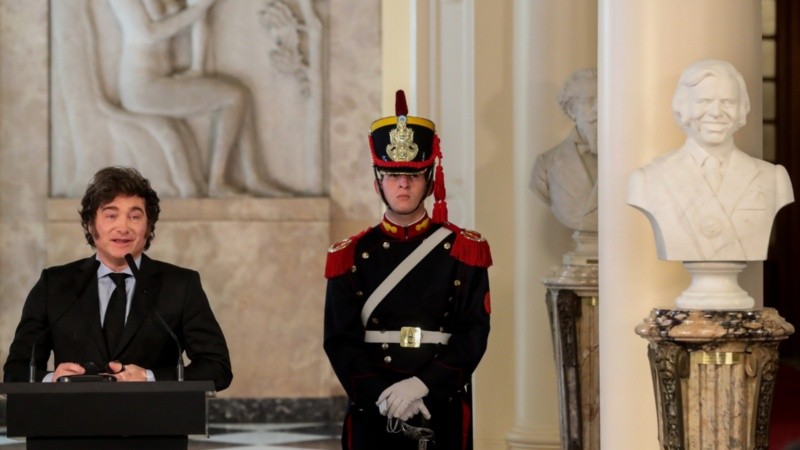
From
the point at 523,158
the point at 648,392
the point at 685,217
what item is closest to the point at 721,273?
the point at 685,217

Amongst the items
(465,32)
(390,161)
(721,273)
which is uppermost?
Answer: (465,32)

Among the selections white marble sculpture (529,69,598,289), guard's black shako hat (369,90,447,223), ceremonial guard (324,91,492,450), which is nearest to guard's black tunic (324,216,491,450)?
ceremonial guard (324,91,492,450)

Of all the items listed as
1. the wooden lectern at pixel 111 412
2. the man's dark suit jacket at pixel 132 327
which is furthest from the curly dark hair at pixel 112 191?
the wooden lectern at pixel 111 412

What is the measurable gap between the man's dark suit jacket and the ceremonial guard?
1.02m

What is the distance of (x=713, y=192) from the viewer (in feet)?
13.5

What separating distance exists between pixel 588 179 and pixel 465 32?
2.53 metres

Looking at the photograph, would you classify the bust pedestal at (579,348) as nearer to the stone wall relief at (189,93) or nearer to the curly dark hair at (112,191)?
the curly dark hair at (112,191)

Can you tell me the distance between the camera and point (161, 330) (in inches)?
161

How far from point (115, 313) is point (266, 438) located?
5829 mm

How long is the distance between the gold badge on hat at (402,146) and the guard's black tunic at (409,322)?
23 centimetres

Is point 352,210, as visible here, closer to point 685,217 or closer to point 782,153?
point 782,153

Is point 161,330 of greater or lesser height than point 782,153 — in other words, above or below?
below

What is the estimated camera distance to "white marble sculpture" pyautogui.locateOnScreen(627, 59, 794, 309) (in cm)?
411

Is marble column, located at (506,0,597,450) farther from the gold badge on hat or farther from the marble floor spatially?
the gold badge on hat
